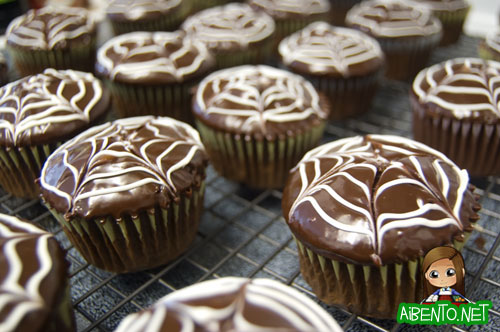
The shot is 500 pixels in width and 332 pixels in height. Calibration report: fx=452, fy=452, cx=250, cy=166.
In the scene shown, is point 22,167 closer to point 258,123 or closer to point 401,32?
point 258,123

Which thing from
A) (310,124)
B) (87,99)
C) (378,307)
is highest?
(87,99)

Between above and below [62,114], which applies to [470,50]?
below

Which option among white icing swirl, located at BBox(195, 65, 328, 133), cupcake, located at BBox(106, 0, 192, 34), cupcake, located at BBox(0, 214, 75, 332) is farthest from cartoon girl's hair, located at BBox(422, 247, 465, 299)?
cupcake, located at BBox(106, 0, 192, 34)

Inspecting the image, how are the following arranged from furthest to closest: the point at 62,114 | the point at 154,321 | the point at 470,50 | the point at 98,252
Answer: the point at 470,50, the point at 62,114, the point at 98,252, the point at 154,321

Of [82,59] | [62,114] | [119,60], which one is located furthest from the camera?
[82,59]

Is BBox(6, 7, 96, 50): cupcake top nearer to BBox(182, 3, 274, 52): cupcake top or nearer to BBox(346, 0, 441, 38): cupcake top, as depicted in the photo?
BBox(182, 3, 274, 52): cupcake top

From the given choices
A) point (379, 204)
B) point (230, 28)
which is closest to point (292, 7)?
point (230, 28)

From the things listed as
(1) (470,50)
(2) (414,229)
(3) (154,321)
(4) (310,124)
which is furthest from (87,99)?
(1) (470,50)

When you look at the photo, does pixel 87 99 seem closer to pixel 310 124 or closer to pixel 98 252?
pixel 98 252
